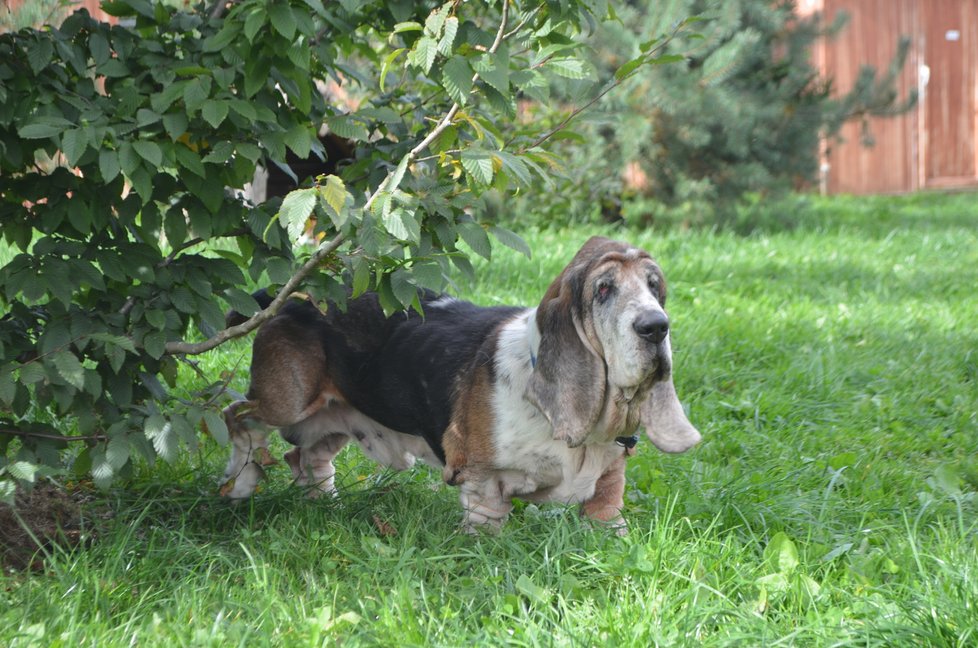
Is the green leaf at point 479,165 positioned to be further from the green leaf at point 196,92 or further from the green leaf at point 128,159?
the green leaf at point 128,159

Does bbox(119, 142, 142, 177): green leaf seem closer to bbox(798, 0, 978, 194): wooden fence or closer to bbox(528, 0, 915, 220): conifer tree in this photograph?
bbox(528, 0, 915, 220): conifer tree

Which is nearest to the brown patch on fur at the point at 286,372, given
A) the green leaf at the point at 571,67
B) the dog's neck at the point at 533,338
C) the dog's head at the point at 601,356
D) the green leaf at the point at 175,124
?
the dog's neck at the point at 533,338

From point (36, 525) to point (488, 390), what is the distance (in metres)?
1.50

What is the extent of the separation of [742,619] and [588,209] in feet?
23.9

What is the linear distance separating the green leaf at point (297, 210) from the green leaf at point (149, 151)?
15.3 inches

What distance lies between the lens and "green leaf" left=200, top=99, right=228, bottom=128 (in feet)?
9.25

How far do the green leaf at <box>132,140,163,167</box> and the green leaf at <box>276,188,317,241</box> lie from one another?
0.39 meters

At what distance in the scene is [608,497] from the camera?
3.60 m

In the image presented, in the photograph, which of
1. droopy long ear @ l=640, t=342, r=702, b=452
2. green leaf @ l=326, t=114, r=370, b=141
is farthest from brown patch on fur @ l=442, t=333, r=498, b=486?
green leaf @ l=326, t=114, r=370, b=141

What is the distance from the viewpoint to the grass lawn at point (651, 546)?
2.75 meters

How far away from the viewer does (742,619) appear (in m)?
2.74

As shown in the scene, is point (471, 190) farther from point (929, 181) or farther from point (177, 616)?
point (929, 181)

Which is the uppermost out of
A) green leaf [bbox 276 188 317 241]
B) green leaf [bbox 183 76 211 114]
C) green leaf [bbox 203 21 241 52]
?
green leaf [bbox 203 21 241 52]

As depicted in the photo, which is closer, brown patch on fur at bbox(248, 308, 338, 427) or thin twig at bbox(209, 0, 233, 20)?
thin twig at bbox(209, 0, 233, 20)
